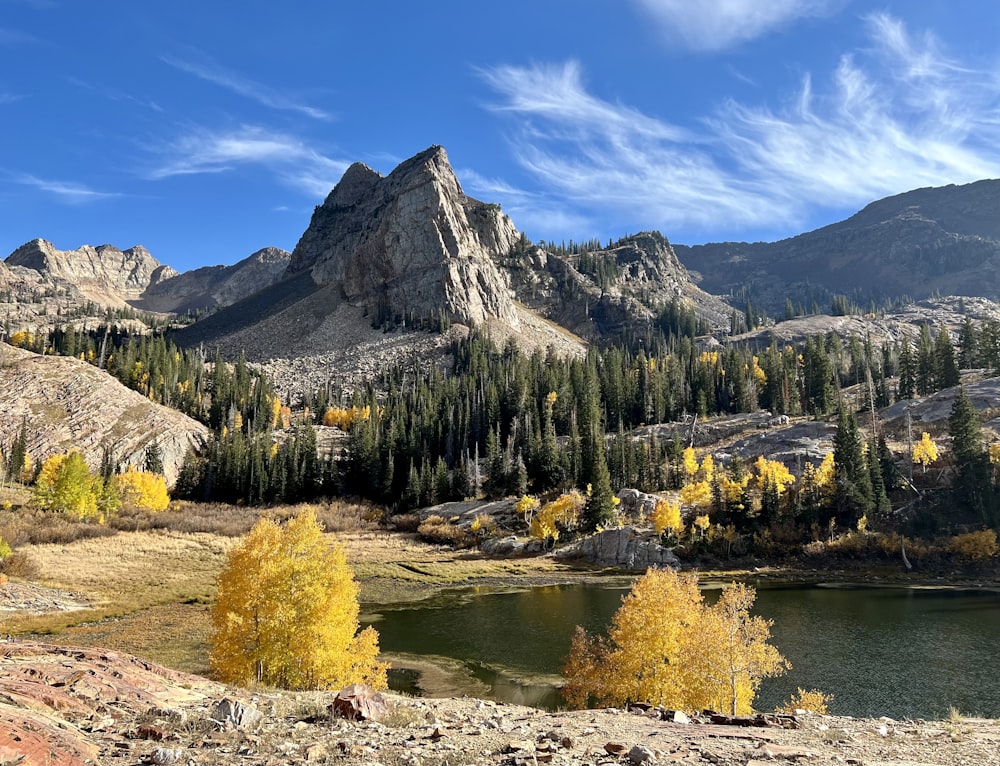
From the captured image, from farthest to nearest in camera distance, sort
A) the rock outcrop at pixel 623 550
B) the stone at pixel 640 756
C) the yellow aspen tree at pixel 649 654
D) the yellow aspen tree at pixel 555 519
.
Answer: the yellow aspen tree at pixel 555 519 → the rock outcrop at pixel 623 550 → the yellow aspen tree at pixel 649 654 → the stone at pixel 640 756

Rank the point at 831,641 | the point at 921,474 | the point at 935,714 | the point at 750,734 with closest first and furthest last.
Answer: the point at 750,734, the point at 935,714, the point at 831,641, the point at 921,474

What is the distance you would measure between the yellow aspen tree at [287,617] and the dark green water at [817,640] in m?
12.7

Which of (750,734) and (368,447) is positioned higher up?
(368,447)

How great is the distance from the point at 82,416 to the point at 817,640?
145523 mm

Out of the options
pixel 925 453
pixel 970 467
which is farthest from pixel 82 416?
pixel 970 467

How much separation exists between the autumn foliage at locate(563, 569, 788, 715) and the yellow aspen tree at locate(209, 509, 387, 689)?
13.0 metres

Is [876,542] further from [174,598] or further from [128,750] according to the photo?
[128,750]

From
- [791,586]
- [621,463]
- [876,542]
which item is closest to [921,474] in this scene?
[876,542]

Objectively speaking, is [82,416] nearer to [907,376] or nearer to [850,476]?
[850,476]

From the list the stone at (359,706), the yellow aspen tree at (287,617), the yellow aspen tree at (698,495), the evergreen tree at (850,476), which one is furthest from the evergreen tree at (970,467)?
the stone at (359,706)

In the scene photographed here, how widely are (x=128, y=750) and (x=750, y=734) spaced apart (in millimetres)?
15522

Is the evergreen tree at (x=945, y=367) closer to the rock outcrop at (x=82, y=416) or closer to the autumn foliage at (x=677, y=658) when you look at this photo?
the autumn foliage at (x=677, y=658)

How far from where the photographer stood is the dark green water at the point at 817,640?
37.6 m

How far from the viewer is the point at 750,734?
16594mm
